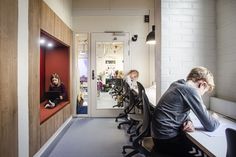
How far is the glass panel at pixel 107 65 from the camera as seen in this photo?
5723 millimetres

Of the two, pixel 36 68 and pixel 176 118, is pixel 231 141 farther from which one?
pixel 36 68

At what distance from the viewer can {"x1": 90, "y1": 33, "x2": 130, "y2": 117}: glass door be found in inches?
225

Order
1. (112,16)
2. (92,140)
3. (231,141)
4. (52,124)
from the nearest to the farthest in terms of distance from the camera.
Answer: (231,141), (52,124), (92,140), (112,16)

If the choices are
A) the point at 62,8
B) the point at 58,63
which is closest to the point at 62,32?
the point at 62,8

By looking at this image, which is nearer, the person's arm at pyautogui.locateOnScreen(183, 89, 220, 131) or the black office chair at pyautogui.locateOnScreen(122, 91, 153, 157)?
the person's arm at pyautogui.locateOnScreen(183, 89, 220, 131)

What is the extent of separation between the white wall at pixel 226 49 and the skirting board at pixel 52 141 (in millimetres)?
2461

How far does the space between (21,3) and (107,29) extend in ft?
11.2

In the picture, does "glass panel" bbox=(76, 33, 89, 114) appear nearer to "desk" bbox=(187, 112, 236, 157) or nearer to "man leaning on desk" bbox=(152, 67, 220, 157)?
"man leaning on desk" bbox=(152, 67, 220, 157)

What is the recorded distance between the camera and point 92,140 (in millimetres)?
3836

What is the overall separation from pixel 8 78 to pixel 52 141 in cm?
192

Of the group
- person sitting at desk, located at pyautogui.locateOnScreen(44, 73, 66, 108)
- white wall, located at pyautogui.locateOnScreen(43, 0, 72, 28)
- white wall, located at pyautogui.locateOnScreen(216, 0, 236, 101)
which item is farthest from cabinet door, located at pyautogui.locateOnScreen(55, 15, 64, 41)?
white wall, located at pyautogui.locateOnScreen(216, 0, 236, 101)

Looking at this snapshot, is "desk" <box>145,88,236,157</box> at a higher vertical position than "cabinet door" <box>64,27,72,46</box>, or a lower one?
lower

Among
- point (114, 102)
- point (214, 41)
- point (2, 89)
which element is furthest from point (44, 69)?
point (214, 41)

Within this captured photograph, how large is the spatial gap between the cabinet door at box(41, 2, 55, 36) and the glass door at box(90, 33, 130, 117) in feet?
7.02
